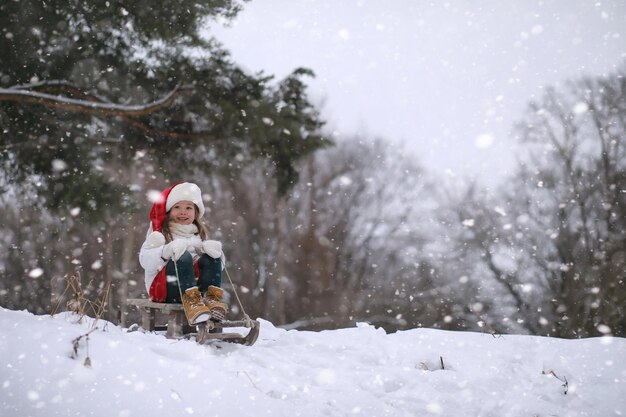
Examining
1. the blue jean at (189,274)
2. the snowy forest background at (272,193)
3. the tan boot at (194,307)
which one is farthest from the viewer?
the snowy forest background at (272,193)

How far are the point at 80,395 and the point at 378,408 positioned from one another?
1.70m

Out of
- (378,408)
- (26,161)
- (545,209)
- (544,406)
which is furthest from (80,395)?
(545,209)

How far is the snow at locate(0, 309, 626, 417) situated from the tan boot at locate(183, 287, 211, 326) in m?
0.30

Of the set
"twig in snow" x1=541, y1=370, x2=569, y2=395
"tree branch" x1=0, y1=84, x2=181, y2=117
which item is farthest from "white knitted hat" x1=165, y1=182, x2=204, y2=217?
"twig in snow" x1=541, y1=370, x2=569, y2=395

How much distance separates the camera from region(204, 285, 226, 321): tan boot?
421 cm

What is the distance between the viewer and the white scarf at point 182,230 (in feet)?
15.6

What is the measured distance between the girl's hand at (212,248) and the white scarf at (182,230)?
286 mm

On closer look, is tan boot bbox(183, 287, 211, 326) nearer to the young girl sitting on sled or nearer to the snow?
the young girl sitting on sled

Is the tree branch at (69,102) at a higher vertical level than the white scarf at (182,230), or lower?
higher

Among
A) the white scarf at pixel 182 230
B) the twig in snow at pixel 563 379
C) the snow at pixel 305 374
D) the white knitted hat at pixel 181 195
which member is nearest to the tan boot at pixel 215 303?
the snow at pixel 305 374

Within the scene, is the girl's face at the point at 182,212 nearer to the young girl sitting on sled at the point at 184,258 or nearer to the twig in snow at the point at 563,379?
the young girl sitting on sled at the point at 184,258

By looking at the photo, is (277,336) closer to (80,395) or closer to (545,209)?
(80,395)

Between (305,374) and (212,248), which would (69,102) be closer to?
(212,248)

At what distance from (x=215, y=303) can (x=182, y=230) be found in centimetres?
86
